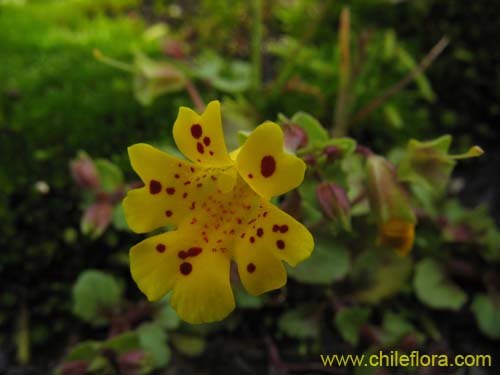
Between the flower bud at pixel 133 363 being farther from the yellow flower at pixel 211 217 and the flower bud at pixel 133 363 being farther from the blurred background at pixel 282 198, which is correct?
the yellow flower at pixel 211 217

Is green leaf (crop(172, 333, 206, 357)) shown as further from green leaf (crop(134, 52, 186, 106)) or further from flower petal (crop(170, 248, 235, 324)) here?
green leaf (crop(134, 52, 186, 106))

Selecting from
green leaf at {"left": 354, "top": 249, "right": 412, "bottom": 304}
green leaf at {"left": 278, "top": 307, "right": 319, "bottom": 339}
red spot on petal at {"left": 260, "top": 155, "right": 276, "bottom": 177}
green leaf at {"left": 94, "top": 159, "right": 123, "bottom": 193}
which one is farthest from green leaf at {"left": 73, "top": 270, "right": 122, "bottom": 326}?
red spot on petal at {"left": 260, "top": 155, "right": 276, "bottom": 177}

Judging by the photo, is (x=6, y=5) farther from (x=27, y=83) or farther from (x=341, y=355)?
(x=341, y=355)

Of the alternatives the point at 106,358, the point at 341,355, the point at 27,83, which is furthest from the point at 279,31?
the point at 106,358

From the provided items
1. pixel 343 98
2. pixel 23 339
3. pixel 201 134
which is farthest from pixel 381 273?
pixel 23 339

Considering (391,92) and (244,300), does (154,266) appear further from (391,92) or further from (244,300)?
(391,92)

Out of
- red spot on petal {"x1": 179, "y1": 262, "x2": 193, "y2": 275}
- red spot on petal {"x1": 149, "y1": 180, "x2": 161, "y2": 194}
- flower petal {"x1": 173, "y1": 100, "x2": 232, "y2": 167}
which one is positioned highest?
flower petal {"x1": 173, "y1": 100, "x2": 232, "y2": 167}
